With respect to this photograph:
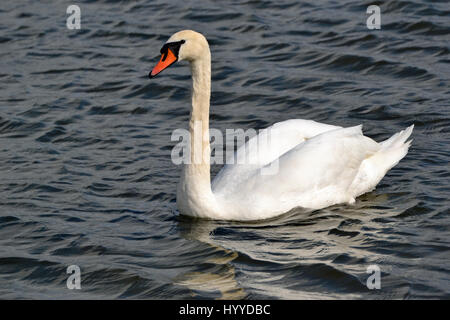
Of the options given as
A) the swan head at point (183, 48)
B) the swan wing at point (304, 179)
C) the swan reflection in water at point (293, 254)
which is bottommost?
the swan reflection in water at point (293, 254)

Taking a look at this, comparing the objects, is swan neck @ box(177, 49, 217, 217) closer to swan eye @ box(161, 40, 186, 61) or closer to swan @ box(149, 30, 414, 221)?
swan @ box(149, 30, 414, 221)

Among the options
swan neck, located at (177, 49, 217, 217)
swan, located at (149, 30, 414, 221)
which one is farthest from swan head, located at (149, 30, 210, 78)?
swan neck, located at (177, 49, 217, 217)

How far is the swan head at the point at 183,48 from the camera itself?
8734 millimetres

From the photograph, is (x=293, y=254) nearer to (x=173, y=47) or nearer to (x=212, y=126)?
(x=173, y=47)

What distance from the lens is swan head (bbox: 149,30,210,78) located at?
873 cm

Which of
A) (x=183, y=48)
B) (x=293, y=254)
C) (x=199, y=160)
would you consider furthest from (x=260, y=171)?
(x=183, y=48)

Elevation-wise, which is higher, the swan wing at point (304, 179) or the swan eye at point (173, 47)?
the swan eye at point (173, 47)

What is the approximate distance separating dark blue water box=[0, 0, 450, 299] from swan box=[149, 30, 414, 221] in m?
0.14

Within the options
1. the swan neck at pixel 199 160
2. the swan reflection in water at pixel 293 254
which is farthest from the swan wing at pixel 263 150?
the swan reflection in water at pixel 293 254

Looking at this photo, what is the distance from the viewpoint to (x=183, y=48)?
28.8 ft

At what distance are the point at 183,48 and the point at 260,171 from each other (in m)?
1.39

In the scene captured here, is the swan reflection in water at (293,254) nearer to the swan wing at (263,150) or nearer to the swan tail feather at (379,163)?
the swan tail feather at (379,163)

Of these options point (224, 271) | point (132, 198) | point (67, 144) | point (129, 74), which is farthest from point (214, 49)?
point (224, 271)

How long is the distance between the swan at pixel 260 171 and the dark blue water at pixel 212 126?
0.14 metres
